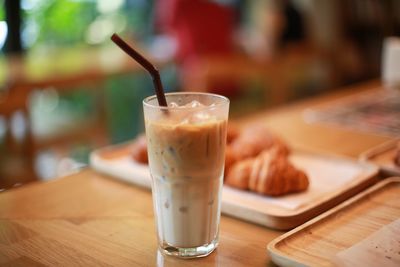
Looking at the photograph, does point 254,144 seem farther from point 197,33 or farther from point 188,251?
point 197,33

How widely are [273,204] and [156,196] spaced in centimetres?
24

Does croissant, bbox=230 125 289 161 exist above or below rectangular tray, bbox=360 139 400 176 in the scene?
above

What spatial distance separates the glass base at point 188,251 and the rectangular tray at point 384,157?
494 mm

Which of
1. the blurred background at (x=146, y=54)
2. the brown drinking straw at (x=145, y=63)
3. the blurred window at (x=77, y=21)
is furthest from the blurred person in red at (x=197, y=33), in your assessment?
the brown drinking straw at (x=145, y=63)

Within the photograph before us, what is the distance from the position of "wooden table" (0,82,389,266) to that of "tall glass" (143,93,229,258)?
0.12ft

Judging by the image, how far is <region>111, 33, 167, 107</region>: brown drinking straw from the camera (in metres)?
0.80

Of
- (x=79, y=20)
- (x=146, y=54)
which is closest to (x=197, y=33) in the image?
(x=146, y=54)

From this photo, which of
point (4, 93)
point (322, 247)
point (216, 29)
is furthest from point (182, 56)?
point (322, 247)

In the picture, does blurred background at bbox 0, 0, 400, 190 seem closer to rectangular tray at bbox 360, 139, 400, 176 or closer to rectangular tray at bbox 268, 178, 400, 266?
rectangular tray at bbox 360, 139, 400, 176

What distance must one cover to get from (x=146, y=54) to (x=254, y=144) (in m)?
2.48

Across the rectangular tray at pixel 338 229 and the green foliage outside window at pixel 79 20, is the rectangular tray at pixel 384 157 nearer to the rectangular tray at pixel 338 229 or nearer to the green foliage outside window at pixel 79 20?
the rectangular tray at pixel 338 229

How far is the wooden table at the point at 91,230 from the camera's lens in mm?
824

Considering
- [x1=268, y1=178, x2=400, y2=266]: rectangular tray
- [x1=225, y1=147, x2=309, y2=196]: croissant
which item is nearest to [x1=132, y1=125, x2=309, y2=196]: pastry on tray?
[x1=225, y1=147, x2=309, y2=196]: croissant

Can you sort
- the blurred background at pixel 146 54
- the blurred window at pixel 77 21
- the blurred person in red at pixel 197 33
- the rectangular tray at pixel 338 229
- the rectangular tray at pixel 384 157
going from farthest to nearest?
the blurred window at pixel 77 21 < the blurred person in red at pixel 197 33 < the blurred background at pixel 146 54 < the rectangular tray at pixel 384 157 < the rectangular tray at pixel 338 229
